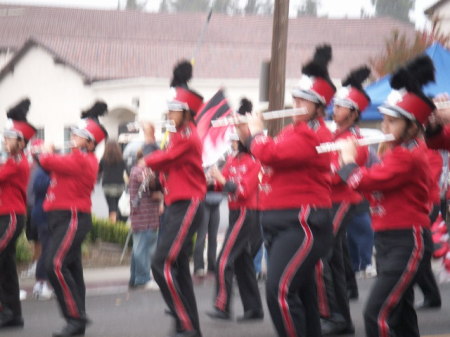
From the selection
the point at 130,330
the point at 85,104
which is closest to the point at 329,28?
the point at 85,104

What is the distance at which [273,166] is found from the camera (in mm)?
6891

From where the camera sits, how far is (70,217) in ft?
28.3

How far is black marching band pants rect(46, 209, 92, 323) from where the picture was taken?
851cm

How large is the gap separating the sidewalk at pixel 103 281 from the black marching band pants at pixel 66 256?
2543mm

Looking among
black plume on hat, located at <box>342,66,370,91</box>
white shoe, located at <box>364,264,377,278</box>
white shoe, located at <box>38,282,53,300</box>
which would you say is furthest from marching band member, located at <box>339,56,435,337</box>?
white shoe, located at <box>364,264,377,278</box>

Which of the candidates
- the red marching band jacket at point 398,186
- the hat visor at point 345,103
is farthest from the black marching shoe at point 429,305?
the red marching band jacket at point 398,186

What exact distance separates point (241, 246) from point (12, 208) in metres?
2.04

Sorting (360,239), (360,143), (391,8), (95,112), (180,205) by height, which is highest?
(391,8)

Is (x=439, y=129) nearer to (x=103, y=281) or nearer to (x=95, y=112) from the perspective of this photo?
(x=95, y=112)

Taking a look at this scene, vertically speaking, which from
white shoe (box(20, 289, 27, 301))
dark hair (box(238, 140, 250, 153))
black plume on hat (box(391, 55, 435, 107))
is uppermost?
black plume on hat (box(391, 55, 435, 107))

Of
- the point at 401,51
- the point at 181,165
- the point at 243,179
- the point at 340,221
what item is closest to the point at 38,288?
the point at 243,179

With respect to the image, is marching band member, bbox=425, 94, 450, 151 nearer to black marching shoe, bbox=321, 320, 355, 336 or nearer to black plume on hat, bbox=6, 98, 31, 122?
black marching shoe, bbox=321, 320, 355, 336

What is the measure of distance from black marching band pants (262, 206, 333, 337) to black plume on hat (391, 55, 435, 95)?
39.9 inches

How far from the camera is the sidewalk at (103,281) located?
460 inches
